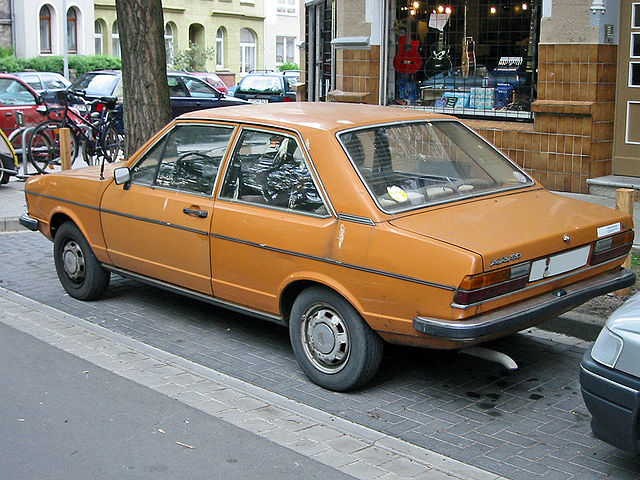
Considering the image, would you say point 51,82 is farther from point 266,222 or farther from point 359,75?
point 266,222

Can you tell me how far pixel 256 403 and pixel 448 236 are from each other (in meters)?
1.51

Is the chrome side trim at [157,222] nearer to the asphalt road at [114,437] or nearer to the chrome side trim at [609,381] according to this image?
the asphalt road at [114,437]

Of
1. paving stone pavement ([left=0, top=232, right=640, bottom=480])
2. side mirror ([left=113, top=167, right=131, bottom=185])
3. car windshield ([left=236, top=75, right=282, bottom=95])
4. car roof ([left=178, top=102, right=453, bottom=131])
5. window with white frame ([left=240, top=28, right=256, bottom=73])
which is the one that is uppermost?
window with white frame ([left=240, top=28, right=256, bottom=73])

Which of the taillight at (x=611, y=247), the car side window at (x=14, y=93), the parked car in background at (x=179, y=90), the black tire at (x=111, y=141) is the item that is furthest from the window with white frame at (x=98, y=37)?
the taillight at (x=611, y=247)

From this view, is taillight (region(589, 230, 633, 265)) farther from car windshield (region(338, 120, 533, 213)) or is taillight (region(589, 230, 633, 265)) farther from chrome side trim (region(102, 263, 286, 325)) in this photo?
chrome side trim (region(102, 263, 286, 325))

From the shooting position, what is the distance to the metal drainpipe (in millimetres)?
14055

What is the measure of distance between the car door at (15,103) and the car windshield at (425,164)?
1260 cm

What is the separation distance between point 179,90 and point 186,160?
49.9 ft

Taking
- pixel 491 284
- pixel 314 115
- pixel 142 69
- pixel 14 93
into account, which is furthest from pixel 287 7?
pixel 491 284

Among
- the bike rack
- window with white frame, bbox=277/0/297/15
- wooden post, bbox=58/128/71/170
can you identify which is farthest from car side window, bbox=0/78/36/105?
window with white frame, bbox=277/0/297/15

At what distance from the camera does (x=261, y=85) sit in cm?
2523

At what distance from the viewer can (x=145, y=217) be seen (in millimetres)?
6699

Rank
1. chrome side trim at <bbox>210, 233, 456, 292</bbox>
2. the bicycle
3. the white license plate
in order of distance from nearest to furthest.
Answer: chrome side trim at <bbox>210, 233, 456, 292</bbox>
the white license plate
the bicycle

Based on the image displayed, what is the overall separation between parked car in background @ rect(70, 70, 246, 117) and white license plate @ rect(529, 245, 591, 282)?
15861 millimetres
